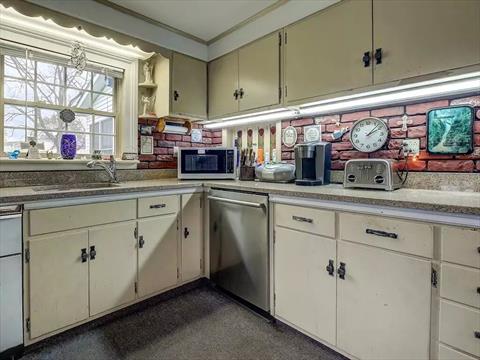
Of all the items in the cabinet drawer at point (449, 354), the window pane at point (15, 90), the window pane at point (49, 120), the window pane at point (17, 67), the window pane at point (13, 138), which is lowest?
the cabinet drawer at point (449, 354)

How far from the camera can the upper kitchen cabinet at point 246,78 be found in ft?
7.28

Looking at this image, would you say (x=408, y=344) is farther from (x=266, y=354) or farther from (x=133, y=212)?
(x=133, y=212)

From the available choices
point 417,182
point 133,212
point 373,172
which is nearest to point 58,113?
point 133,212

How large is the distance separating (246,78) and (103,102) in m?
1.31

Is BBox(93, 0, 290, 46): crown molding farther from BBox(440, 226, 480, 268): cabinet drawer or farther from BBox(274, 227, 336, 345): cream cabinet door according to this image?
BBox(440, 226, 480, 268): cabinet drawer

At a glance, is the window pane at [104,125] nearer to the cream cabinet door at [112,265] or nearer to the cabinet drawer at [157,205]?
the cabinet drawer at [157,205]

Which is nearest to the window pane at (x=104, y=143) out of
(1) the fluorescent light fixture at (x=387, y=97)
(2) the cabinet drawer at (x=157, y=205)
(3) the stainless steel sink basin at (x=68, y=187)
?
(3) the stainless steel sink basin at (x=68, y=187)

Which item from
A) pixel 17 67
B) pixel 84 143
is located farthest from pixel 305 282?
pixel 17 67

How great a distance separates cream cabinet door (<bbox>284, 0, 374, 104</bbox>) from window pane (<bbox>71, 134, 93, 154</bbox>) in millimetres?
1723

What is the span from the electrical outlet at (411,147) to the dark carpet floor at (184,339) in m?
1.32

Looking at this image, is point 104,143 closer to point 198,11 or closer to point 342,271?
point 198,11

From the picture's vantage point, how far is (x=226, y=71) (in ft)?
8.65

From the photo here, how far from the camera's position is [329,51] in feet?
6.04

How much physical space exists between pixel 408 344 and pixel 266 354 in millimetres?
737
